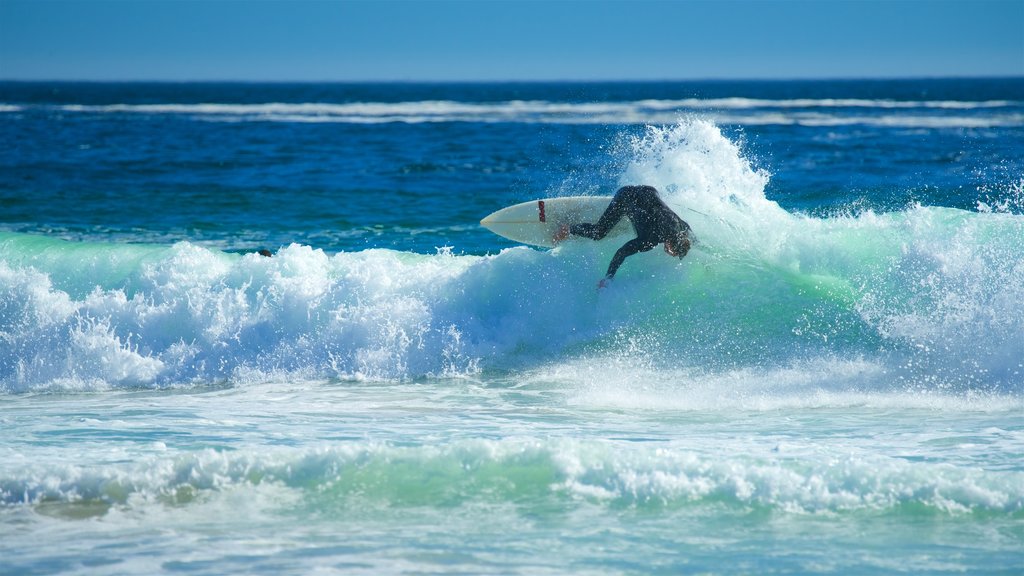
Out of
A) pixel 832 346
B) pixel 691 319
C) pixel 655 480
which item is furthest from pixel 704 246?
pixel 655 480

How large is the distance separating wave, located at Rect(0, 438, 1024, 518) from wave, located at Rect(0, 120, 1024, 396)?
293 centimetres

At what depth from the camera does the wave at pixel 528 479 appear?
20.1 ft

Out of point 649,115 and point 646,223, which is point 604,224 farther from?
point 649,115

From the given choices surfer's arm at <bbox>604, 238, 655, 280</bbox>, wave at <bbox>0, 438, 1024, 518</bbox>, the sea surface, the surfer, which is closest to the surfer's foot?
the sea surface

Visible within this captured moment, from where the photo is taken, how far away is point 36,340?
35.1 feet

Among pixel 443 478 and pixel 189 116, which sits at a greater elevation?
pixel 189 116

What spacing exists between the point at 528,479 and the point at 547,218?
5245 mm

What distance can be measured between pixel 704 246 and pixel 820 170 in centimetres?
1559

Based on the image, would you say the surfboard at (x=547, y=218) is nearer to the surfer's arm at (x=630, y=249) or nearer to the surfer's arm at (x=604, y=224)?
the surfer's arm at (x=604, y=224)

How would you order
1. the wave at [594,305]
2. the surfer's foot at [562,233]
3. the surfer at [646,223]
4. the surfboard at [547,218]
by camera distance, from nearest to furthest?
1. the wave at [594,305]
2. the surfer at [646,223]
3. the surfboard at [547,218]
4. the surfer's foot at [562,233]

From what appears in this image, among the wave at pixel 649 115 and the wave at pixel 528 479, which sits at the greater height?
the wave at pixel 649 115

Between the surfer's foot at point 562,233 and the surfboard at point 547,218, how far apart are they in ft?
0.13

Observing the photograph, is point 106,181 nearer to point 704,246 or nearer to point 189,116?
point 704,246

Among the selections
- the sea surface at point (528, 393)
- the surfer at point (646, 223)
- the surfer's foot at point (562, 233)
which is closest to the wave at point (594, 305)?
the sea surface at point (528, 393)
